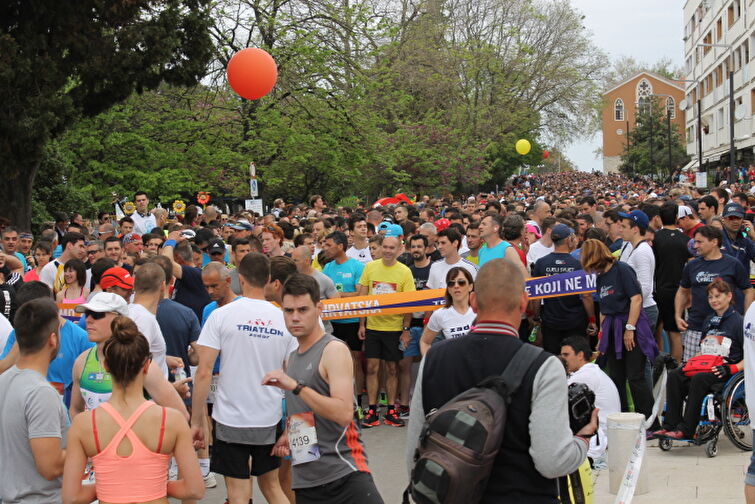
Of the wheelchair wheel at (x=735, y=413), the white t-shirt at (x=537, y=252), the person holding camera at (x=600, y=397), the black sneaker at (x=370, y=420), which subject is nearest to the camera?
the person holding camera at (x=600, y=397)

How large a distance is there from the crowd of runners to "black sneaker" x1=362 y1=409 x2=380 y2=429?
29 mm

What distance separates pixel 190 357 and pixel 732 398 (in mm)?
4780

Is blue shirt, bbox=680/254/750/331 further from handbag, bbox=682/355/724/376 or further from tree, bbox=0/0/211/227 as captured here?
tree, bbox=0/0/211/227

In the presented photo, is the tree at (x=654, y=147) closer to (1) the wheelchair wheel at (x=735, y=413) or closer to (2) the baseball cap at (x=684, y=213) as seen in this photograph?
(2) the baseball cap at (x=684, y=213)

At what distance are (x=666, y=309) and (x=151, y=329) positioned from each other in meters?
7.08

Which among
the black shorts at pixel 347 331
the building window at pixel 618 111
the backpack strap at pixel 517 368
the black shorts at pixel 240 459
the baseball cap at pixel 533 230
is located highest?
the building window at pixel 618 111

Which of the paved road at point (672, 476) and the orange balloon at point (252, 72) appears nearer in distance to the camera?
the paved road at point (672, 476)

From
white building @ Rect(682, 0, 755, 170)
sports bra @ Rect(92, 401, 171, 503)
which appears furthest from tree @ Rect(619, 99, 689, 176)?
sports bra @ Rect(92, 401, 171, 503)

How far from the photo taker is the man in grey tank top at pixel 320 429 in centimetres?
486

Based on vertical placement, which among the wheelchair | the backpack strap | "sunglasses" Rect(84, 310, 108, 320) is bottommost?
the wheelchair

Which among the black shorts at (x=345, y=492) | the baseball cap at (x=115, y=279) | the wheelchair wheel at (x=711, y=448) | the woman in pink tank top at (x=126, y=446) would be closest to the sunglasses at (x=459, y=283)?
the wheelchair wheel at (x=711, y=448)

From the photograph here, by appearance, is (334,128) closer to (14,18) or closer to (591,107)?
(14,18)

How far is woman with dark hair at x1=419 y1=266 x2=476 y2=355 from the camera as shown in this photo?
8727mm

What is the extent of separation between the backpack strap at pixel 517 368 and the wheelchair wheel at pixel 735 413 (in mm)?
5392
